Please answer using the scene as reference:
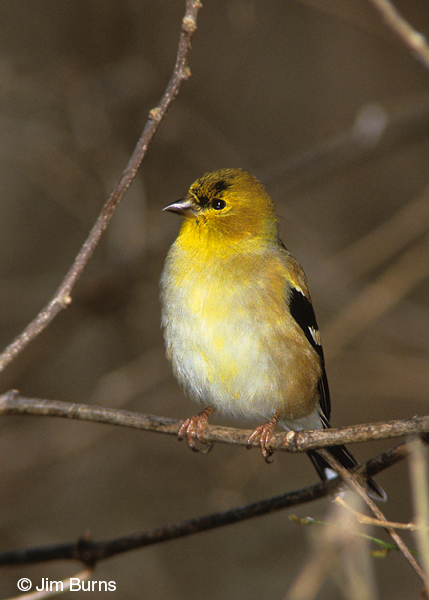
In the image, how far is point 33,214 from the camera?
21.5 ft

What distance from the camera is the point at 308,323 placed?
13.0 ft

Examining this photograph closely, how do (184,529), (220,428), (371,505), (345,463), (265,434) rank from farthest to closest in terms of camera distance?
1. (345,463)
2. (265,434)
3. (220,428)
4. (184,529)
5. (371,505)

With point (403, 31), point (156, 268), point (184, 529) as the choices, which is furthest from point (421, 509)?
point (156, 268)

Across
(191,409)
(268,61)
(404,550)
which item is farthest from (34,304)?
(404,550)

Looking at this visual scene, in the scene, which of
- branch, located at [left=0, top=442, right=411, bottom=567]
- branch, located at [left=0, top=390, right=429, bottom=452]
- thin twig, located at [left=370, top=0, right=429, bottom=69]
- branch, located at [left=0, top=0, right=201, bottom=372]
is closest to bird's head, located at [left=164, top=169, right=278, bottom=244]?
branch, located at [left=0, top=390, right=429, bottom=452]

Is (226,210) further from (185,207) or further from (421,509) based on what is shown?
(421,509)

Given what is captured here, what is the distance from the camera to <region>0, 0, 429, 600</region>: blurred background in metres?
5.55

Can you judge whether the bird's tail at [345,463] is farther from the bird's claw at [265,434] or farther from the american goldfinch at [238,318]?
the bird's claw at [265,434]

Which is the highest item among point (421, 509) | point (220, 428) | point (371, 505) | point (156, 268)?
point (156, 268)

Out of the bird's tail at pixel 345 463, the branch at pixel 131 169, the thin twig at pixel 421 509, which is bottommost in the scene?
the thin twig at pixel 421 509

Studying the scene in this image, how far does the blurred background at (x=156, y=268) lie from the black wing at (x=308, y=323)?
1.30m

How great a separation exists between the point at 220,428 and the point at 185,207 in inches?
65.3

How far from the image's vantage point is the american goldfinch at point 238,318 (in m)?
3.50

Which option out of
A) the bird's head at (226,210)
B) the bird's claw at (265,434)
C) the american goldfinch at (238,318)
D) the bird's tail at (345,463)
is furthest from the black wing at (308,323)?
the bird's claw at (265,434)
